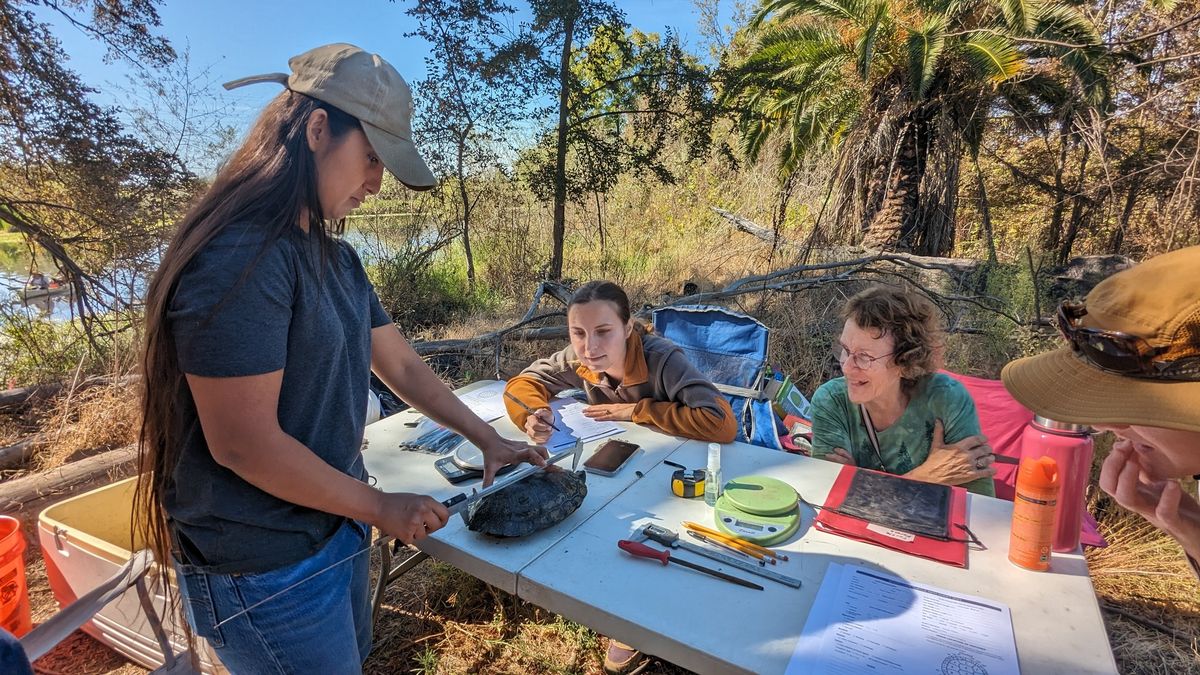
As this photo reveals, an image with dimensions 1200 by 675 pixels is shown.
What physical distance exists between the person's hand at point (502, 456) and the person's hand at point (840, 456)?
1216 mm

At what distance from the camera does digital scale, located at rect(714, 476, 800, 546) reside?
1514mm

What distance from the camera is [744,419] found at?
9.98ft

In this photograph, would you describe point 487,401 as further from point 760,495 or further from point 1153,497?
point 1153,497

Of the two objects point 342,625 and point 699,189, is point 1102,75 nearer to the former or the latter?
point 699,189

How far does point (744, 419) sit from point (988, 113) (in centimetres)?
844

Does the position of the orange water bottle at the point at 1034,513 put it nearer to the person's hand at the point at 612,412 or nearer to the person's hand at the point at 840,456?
the person's hand at the point at 840,456

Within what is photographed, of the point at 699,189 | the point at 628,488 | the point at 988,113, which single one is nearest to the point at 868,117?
the point at 988,113

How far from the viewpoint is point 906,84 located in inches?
314

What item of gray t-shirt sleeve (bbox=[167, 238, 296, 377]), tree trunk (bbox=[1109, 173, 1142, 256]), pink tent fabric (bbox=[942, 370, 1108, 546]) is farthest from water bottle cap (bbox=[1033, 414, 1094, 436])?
tree trunk (bbox=[1109, 173, 1142, 256])

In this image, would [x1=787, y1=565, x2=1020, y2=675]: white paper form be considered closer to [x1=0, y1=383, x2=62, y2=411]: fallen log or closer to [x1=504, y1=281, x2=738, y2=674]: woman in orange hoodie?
[x1=504, y1=281, x2=738, y2=674]: woman in orange hoodie

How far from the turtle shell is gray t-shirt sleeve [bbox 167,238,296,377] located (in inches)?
29.3

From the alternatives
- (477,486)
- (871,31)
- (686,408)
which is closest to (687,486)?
(686,408)

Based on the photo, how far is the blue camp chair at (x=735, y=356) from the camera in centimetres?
301

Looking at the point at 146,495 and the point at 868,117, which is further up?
the point at 868,117
